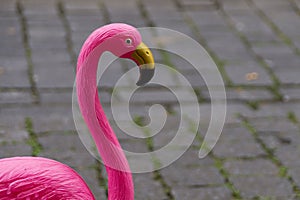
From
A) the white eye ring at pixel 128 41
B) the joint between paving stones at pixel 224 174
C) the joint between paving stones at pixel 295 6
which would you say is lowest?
the joint between paving stones at pixel 295 6

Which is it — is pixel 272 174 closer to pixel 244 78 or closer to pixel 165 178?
pixel 165 178

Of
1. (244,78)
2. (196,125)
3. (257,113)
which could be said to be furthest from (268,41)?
(196,125)

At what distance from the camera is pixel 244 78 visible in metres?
4.82

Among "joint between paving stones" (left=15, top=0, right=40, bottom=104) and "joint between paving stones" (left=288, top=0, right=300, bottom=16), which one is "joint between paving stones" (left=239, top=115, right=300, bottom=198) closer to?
"joint between paving stones" (left=15, top=0, right=40, bottom=104)

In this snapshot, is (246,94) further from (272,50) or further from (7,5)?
(7,5)

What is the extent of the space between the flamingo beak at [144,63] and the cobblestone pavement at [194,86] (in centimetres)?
107

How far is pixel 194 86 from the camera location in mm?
4680

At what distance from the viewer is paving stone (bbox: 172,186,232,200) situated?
356cm

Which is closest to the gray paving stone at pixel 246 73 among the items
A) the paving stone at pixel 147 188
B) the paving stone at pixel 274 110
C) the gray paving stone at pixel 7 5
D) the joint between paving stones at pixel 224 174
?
the paving stone at pixel 274 110

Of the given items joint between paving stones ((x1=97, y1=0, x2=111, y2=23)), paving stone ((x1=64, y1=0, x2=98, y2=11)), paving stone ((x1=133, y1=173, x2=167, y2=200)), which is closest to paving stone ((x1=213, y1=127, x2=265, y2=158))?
paving stone ((x1=133, y1=173, x2=167, y2=200))

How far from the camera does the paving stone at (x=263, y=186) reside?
359 cm

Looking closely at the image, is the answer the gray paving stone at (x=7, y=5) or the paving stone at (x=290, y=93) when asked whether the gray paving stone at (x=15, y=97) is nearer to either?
the gray paving stone at (x=7, y=5)

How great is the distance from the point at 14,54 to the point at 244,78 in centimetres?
163

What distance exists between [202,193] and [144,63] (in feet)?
3.88
